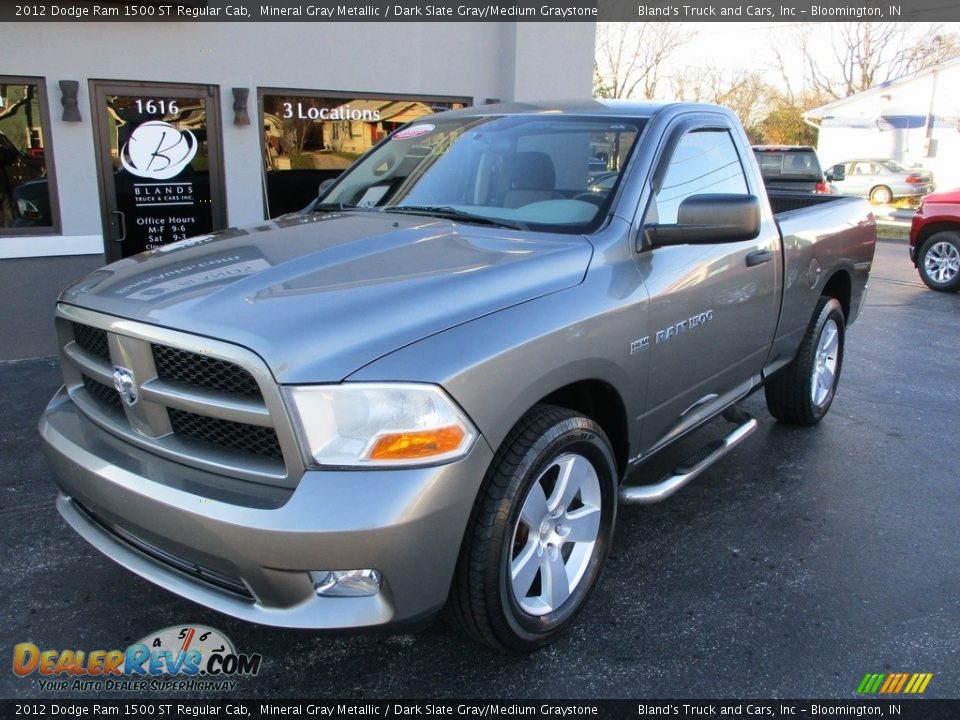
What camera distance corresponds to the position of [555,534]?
2.76 m

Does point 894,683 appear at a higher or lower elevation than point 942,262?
lower

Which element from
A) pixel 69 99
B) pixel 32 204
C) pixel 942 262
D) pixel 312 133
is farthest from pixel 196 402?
pixel 942 262

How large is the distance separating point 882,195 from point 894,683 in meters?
27.0

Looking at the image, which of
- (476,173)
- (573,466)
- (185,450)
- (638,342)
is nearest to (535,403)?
(573,466)

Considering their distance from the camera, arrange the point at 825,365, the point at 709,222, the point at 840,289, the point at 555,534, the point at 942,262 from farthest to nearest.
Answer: the point at 942,262
the point at 840,289
the point at 825,365
the point at 709,222
the point at 555,534

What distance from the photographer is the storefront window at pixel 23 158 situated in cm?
649

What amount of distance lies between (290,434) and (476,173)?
1.87 metres

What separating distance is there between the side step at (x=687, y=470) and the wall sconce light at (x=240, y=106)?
17.1ft

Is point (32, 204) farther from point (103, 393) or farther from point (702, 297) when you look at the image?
point (702, 297)

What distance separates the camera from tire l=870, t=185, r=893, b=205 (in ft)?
85.2

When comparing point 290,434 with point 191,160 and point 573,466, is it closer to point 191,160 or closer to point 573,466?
point 573,466

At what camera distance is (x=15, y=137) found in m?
6.57

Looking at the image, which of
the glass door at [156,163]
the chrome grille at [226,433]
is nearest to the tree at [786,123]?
the glass door at [156,163]
